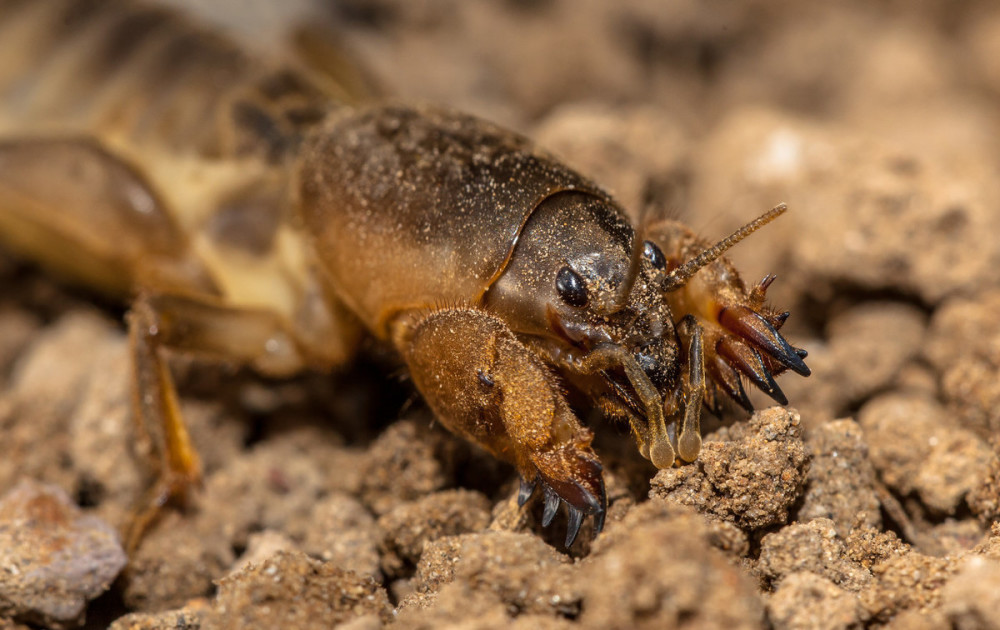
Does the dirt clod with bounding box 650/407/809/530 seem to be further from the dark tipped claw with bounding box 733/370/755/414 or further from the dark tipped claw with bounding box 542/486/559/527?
the dark tipped claw with bounding box 542/486/559/527

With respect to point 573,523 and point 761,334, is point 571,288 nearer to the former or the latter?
point 761,334

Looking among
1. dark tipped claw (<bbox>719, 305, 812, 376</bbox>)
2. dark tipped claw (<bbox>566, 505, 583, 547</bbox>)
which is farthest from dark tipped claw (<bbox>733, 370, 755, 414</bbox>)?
dark tipped claw (<bbox>566, 505, 583, 547</bbox>)

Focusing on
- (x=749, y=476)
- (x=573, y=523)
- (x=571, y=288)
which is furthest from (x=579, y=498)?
(x=571, y=288)

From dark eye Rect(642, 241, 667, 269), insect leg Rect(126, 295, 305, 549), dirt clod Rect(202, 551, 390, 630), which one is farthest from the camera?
insect leg Rect(126, 295, 305, 549)

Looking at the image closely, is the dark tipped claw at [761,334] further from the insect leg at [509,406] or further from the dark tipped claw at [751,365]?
the insect leg at [509,406]

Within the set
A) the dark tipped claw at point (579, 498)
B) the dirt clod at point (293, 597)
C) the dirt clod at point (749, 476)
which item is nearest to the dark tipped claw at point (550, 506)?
the dark tipped claw at point (579, 498)
